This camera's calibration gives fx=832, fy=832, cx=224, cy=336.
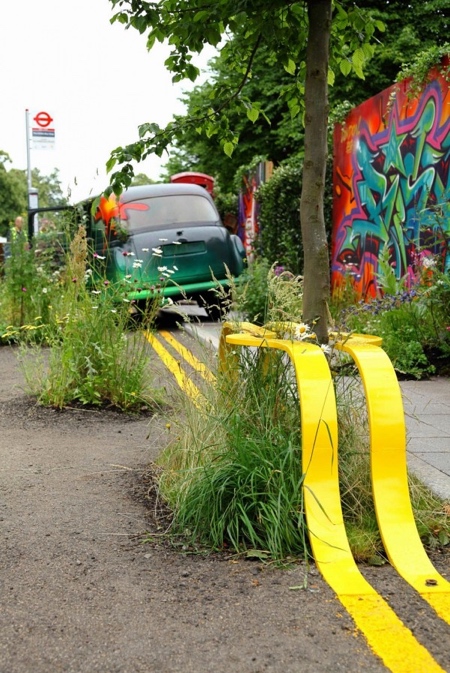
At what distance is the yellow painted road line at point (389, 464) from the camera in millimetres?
3445

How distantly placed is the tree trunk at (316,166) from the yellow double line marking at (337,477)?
0.33m

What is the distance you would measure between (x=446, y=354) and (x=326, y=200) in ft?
19.7

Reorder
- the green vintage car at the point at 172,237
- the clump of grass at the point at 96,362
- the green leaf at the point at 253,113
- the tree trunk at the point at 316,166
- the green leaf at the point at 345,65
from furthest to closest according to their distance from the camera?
the green vintage car at the point at 172,237
the clump of grass at the point at 96,362
the green leaf at the point at 253,113
the green leaf at the point at 345,65
the tree trunk at the point at 316,166

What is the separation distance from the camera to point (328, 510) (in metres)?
3.58

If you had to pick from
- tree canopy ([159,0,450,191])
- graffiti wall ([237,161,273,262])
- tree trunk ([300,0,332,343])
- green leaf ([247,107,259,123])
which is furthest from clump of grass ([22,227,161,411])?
tree canopy ([159,0,450,191])

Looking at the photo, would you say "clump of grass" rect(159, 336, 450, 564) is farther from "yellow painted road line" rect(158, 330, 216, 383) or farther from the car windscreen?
the car windscreen

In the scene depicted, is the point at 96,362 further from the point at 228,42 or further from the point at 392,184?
the point at 392,184

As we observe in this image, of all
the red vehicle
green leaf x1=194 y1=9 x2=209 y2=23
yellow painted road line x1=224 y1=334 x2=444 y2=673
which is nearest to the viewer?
yellow painted road line x1=224 y1=334 x2=444 y2=673

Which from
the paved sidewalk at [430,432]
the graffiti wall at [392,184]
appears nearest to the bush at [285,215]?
the graffiti wall at [392,184]

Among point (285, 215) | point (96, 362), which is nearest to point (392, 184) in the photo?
point (285, 215)

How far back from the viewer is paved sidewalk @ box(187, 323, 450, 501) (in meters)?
4.45

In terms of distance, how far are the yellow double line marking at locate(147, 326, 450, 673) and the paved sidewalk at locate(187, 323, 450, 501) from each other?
0.52 meters

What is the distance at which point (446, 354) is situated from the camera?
7.93 m

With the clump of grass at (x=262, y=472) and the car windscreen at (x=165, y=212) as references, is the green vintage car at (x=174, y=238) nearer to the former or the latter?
the car windscreen at (x=165, y=212)
